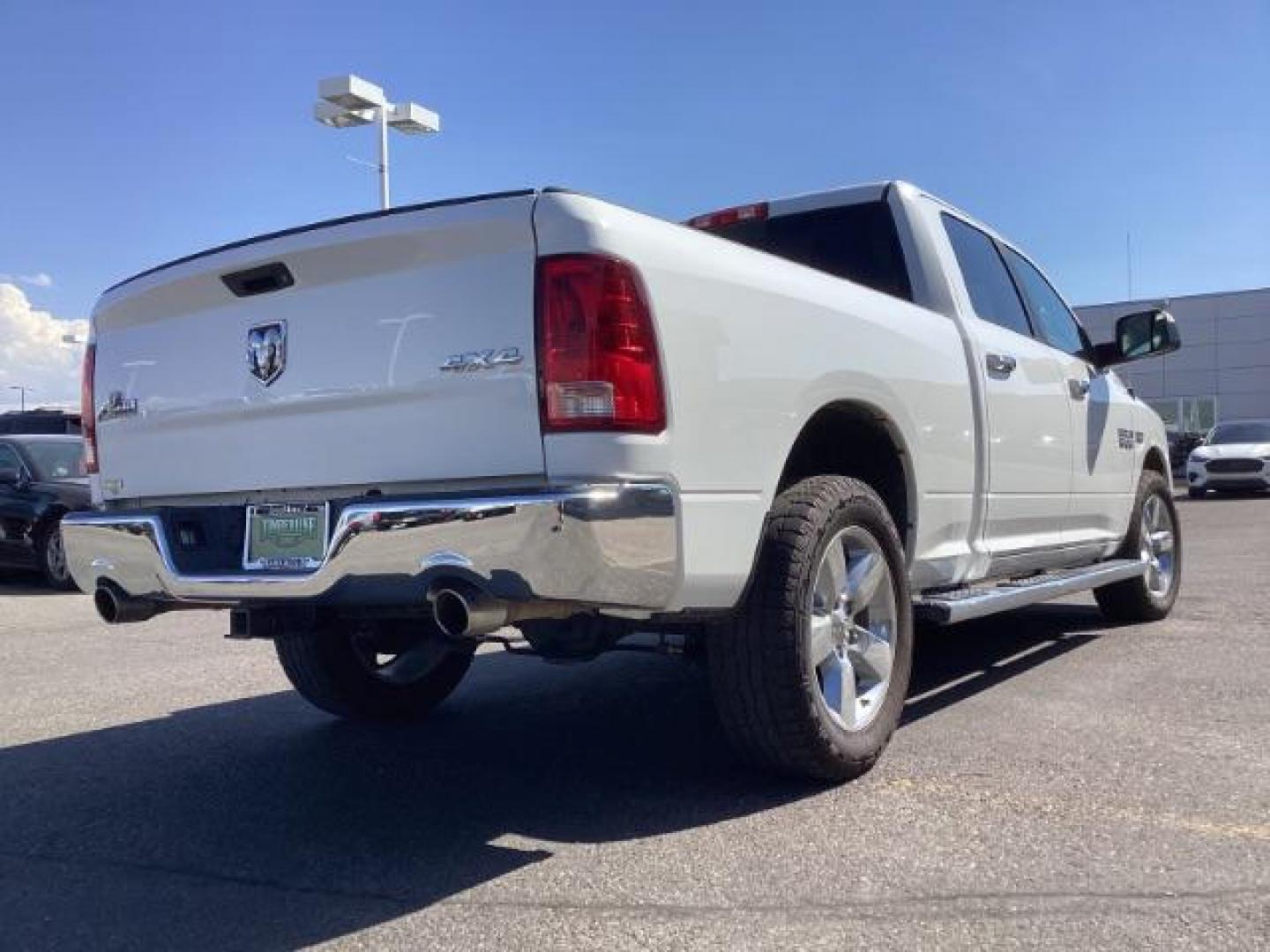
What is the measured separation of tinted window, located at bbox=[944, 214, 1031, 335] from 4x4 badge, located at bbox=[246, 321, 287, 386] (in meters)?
2.97

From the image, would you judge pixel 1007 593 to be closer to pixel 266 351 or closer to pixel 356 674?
pixel 356 674

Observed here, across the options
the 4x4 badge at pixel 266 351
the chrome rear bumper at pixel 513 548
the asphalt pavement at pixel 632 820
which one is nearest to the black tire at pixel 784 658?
the asphalt pavement at pixel 632 820

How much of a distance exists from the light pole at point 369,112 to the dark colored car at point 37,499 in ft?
22.4

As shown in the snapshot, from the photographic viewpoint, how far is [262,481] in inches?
137

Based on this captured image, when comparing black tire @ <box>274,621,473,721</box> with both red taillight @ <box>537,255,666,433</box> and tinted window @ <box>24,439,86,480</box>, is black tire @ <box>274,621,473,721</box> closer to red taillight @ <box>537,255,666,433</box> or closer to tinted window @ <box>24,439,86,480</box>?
red taillight @ <box>537,255,666,433</box>

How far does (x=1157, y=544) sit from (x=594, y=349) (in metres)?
5.44

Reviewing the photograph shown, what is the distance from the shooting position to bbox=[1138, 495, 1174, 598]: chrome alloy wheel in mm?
6977

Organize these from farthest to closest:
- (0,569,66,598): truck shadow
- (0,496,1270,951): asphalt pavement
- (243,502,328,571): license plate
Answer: (0,569,66,598): truck shadow < (243,502,328,571): license plate < (0,496,1270,951): asphalt pavement

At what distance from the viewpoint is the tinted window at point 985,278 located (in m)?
5.19

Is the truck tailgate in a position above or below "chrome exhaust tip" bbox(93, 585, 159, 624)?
above

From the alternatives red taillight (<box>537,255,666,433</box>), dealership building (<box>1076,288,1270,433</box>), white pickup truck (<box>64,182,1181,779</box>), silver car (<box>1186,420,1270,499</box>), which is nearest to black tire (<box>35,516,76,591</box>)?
white pickup truck (<box>64,182,1181,779</box>)

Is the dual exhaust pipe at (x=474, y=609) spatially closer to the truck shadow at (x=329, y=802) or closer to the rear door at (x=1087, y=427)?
the truck shadow at (x=329, y=802)

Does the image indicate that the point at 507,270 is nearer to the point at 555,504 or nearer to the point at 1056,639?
the point at 555,504

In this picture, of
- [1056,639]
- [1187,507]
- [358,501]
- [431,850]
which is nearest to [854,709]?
[431,850]
